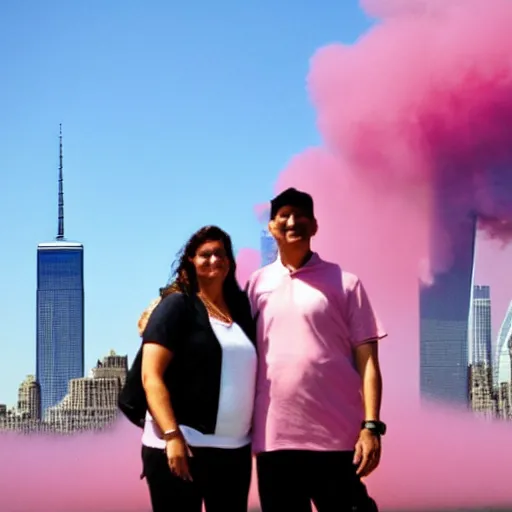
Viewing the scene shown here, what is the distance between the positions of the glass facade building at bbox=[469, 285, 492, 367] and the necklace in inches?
2624

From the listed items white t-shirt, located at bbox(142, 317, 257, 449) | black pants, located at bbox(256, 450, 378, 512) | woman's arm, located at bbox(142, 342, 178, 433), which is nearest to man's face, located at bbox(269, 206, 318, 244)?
white t-shirt, located at bbox(142, 317, 257, 449)

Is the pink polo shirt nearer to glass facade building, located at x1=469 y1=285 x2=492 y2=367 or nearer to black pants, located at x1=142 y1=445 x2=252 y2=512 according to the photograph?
black pants, located at x1=142 y1=445 x2=252 y2=512

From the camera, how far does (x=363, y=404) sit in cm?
523

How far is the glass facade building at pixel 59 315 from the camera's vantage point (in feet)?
302

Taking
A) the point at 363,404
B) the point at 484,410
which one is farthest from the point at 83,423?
the point at 363,404

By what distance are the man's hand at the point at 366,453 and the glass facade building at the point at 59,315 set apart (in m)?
84.9

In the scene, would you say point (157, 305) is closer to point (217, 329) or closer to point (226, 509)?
point (217, 329)

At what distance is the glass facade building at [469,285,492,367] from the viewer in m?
73.4

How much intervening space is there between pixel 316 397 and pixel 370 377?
202 millimetres

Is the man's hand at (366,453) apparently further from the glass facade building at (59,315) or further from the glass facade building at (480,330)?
the glass facade building at (59,315)

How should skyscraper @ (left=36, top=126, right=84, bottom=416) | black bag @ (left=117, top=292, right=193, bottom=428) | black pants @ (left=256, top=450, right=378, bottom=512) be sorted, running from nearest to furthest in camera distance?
black bag @ (left=117, top=292, right=193, bottom=428) → black pants @ (left=256, top=450, right=378, bottom=512) → skyscraper @ (left=36, top=126, right=84, bottom=416)

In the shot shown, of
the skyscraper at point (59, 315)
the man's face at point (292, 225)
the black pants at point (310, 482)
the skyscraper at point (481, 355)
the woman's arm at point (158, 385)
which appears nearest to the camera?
the woman's arm at point (158, 385)

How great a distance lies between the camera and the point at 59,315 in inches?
3819

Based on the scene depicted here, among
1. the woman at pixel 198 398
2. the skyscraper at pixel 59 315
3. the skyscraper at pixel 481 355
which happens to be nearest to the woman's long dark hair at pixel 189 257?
the woman at pixel 198 398
